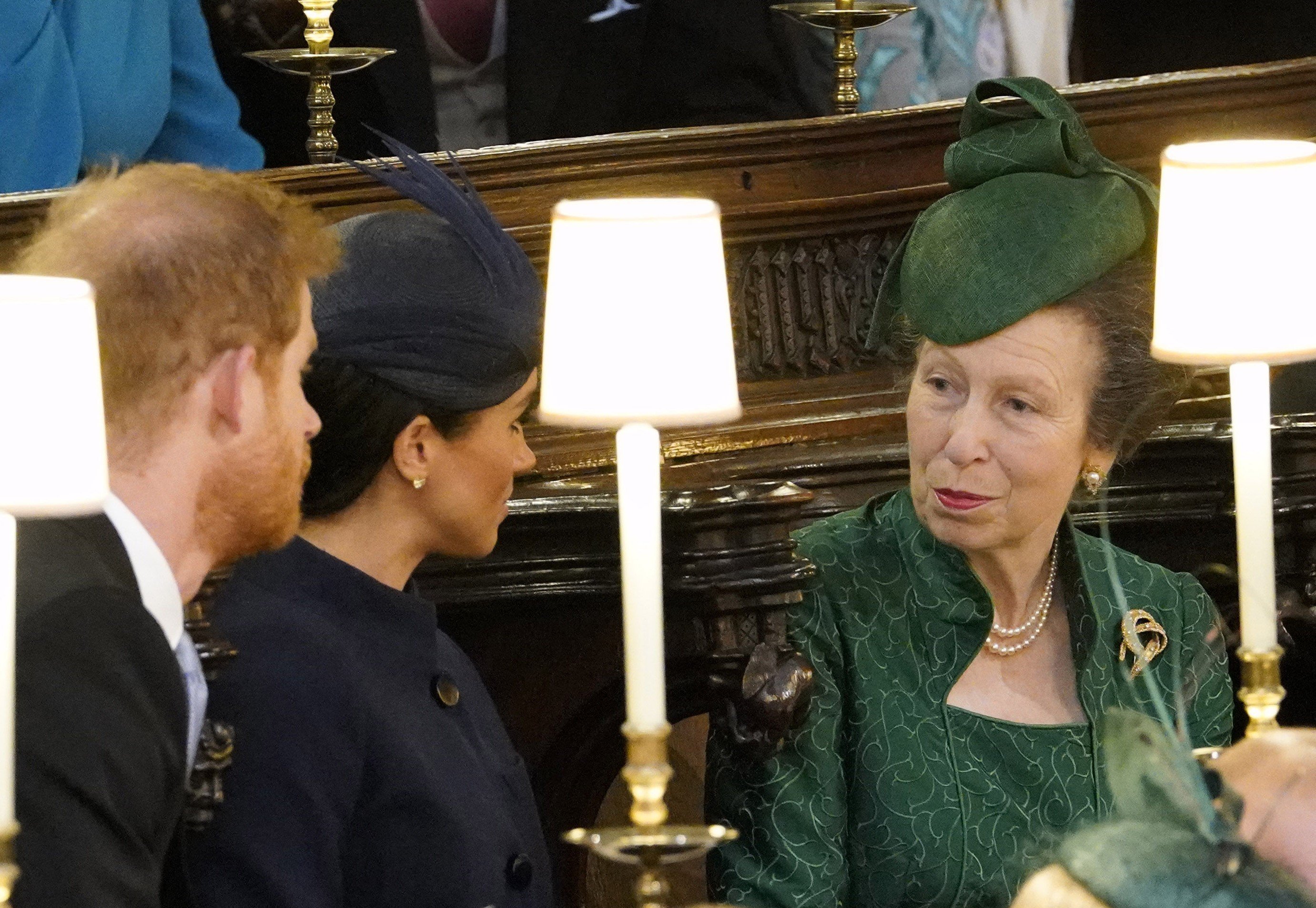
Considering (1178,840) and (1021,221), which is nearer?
(1178,840)

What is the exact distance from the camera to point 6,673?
1.13m

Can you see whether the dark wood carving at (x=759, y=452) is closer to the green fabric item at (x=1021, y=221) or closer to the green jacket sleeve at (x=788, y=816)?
the green jacket sleeve at (x=788, y=816)

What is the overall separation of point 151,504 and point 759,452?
181cm

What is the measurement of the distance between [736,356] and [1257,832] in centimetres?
215

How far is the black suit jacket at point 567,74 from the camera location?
3.98m

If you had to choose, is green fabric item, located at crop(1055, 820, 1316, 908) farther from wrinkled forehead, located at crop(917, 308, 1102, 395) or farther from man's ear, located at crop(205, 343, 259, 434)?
wrinkled forehead, located at crop(917, 308, 1102, 395)

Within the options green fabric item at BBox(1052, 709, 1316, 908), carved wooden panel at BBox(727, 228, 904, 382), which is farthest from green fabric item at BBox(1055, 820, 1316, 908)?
carved wooden panel at BBox(727, 228, 904, 382)

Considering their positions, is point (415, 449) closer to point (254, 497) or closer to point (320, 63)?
point (254, 497)

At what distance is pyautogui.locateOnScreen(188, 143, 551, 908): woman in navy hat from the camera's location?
72.8 inches

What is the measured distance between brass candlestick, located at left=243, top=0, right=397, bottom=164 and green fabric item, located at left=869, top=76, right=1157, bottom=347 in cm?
145

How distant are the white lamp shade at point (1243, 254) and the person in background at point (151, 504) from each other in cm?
69

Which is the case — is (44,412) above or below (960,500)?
above

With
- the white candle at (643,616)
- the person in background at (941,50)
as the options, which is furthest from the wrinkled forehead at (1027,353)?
the person in background at (941,50)

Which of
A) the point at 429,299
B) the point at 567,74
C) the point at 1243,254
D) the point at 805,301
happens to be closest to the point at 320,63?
the point at 567,74
